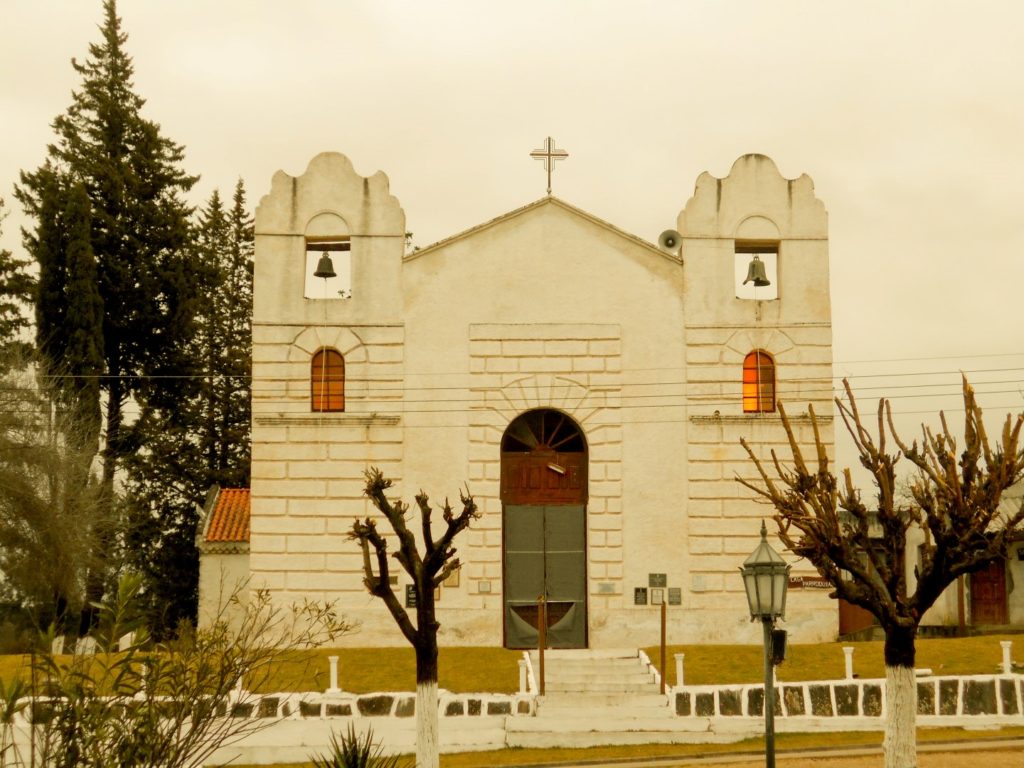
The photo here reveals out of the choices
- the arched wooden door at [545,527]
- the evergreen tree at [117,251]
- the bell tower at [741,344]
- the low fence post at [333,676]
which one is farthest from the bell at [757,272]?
the evergreen tree at [117,251]

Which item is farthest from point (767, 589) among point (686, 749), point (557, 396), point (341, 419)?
point (341, 419)

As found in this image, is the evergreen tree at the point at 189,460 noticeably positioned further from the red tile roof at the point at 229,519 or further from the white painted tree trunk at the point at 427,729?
the white painted tree trunk at the point at 427,729

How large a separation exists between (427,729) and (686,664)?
10614 mm

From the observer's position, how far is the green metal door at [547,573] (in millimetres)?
30250

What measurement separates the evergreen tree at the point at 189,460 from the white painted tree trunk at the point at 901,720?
31.6m

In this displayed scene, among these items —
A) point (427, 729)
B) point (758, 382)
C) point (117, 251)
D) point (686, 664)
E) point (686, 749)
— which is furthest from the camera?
point (117, 251)

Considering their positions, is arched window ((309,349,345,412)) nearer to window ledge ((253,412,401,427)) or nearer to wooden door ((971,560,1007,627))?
window ledge ((253,412,401,427))

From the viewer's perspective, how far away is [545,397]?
3086cm

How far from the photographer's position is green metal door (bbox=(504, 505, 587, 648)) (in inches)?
1191

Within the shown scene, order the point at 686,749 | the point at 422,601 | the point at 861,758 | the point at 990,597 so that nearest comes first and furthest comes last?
the point at 422,601 < the point at 861,758 < the point at 686,749 < the point at 990,597

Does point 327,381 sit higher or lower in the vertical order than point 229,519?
higher

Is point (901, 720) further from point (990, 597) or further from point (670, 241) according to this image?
point (990, 597)

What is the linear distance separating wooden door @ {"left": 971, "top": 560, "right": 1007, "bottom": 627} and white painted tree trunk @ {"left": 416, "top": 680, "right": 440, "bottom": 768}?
72.7ft

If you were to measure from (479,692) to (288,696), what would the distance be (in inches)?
154
